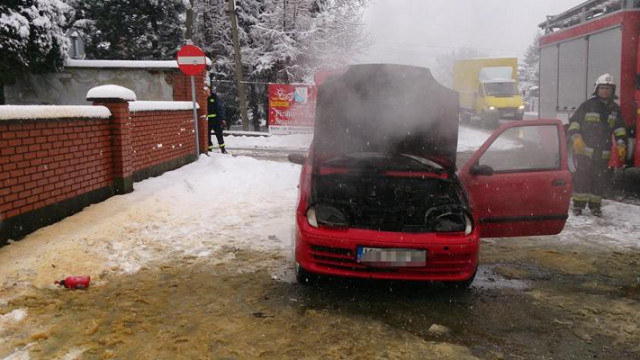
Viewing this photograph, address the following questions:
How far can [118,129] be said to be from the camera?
22.9ft

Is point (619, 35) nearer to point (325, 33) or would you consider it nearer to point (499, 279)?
point (499, 279)

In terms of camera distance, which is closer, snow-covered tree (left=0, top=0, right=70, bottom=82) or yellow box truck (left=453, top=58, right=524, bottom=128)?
snow-covered tree (left=0, top=0, right=70, bottom=82)

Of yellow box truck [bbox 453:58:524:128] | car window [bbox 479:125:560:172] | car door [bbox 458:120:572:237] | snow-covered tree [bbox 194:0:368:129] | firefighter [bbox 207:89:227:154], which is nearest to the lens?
car door [bbox 458:120:572:237]

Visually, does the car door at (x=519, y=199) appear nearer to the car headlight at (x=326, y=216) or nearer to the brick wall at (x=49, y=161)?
the car headlight at (x=326, y=216)

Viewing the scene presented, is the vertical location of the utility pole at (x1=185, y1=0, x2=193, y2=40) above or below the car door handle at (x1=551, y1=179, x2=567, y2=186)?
above

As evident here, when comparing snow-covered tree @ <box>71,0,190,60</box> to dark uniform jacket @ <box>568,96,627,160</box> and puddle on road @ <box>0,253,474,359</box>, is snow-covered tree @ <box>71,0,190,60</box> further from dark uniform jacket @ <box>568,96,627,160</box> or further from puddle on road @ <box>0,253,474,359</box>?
puddle on road @ <box>0,253,474,359</box>

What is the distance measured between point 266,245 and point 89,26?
2190cm

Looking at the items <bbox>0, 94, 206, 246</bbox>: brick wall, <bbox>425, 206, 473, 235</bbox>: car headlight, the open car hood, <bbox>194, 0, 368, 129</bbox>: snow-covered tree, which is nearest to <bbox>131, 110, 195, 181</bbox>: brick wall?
<bbox>0, 94, 206, 246</bbox>: brick wall

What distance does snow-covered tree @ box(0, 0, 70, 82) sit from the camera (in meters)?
13.5

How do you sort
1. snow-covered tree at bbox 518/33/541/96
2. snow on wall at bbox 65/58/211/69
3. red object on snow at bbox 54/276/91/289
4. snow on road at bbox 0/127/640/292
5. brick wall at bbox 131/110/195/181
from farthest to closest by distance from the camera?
snow-covered tree at bbox 518/33/541/96 < snow on wall at bbox 65/58/211/69 < brick wall at bbox 131/110/195/181 < snow on road at bbox 0/127/640/292 < red object on snow at bbox 54/276/91/289

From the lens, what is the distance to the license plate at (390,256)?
3846mm

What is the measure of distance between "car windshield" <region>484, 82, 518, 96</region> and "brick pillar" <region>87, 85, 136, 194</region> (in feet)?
72.3

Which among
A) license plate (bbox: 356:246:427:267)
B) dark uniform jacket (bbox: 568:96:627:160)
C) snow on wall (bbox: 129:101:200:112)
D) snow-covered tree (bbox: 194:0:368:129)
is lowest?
license plate (bbox: 356:246:427:267)

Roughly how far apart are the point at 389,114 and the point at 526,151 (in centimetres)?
1146
